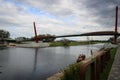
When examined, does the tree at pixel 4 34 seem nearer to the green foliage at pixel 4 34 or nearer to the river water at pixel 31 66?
the green foliage at pixel 4 34

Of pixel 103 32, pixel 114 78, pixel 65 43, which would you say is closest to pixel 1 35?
pixel 65 43

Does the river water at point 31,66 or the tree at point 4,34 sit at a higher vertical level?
the tree at point 4,34

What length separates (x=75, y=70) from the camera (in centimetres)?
1252

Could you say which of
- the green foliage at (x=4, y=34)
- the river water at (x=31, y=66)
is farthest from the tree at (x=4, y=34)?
the river water at (x=31, y=66)

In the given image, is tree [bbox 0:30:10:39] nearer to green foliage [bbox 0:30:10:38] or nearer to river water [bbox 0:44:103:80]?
green foliage [bbox 0:30:10:38]

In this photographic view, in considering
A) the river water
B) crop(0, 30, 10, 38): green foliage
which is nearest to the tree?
crop(0, 30, 10, 38): green foliage

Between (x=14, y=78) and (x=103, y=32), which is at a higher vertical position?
(x=103, y=32)

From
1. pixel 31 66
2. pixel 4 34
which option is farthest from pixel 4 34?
pixel 31 66

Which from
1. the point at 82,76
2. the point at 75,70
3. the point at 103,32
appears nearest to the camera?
the point at 82,76

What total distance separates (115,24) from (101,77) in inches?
2649

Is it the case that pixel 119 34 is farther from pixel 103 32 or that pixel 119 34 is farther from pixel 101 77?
pixel 101 77

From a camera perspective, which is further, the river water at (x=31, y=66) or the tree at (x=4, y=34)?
the tree at (x=4, y=34)

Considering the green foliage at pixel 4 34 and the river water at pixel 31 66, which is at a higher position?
the green foliage at pixel 4 34

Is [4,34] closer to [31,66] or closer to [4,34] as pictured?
[4,34]
